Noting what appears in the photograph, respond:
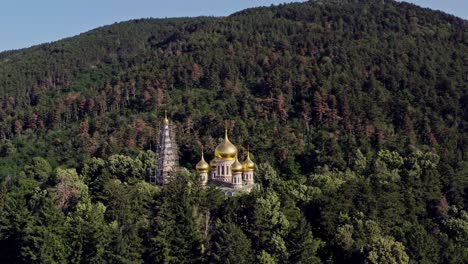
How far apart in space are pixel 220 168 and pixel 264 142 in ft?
46.6

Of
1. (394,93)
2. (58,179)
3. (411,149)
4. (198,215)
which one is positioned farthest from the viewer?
(394,93)

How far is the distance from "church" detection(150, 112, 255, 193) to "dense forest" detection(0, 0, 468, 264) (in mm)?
2398

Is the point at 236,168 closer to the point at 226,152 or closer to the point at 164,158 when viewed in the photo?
the point at 226,152

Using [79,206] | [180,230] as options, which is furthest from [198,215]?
[79,206]

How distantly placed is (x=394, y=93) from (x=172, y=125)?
1304 inches

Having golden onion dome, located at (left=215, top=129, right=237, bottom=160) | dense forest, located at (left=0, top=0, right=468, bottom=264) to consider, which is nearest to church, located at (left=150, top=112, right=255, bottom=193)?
golden onion dome, located at (left=215, top=129, right=237, bottom=160)

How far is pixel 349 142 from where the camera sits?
69125 mm

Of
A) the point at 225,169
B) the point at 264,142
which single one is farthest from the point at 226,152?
the point at 264,142

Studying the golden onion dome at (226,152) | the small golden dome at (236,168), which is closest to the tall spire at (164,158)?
the golden onion dome at (226,152)

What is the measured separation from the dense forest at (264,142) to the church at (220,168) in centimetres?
240

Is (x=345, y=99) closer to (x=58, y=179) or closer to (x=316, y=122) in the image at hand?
(x=316, y=122)

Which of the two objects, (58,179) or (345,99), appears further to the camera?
(345,99)

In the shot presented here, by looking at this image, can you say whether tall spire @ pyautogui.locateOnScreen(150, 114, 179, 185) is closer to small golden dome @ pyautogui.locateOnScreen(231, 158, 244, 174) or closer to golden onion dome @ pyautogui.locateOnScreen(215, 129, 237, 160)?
golden onion dome @ pyautogui.locateOnScreen(215, 129, 237, 160)

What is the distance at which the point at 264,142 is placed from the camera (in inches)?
2753
